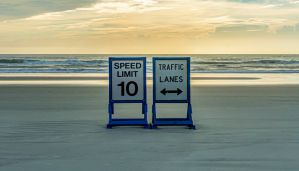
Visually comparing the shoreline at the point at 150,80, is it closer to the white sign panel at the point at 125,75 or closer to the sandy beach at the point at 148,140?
the sandy beach at the point at 148,140

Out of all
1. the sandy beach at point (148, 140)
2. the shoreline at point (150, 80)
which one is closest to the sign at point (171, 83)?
the sandy beach at point (148, 140)

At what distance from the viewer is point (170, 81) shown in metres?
9.12

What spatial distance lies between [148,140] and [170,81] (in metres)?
1.66

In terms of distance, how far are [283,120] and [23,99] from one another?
8.03 metres

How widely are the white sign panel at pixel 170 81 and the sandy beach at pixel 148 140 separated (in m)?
0.64

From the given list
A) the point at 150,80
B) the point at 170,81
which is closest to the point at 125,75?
the point at 170,81

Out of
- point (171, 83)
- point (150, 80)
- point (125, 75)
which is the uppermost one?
point (125, 75)

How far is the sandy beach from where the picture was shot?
6211 mm

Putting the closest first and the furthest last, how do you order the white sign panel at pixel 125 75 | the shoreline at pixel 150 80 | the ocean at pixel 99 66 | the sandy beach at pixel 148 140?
the sandy beach at pixel 148 140 < the white sign panel at pixel 125 75 < the shoreline at pixel 150 80 < the ocean at pixel 99 66

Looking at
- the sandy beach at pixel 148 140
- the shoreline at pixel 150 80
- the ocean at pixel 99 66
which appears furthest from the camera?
the ocean at pixel 99 66

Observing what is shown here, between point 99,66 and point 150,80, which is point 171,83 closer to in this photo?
point 150,80

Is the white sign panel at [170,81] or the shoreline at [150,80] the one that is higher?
the white sign panel at [170,81]

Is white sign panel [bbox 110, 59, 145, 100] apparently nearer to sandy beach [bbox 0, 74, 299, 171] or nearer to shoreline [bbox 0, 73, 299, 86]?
sandy beach [bbox 0, 74, 299, 171]

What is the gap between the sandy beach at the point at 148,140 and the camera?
621cm
